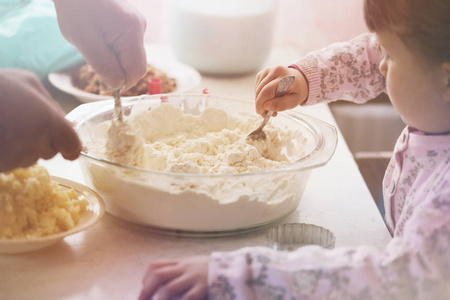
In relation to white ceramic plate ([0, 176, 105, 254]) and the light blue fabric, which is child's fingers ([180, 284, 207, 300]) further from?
the light blue fabric

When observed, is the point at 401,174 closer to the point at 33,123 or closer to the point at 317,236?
the point at 317,236

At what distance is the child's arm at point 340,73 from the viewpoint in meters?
1.04

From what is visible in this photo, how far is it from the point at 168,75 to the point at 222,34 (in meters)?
0.16

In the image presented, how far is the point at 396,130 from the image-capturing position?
181cm

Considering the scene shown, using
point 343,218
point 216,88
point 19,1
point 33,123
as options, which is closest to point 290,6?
point 216,88

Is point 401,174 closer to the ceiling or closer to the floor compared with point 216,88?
closer to the ceiling

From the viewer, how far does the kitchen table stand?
696 mm

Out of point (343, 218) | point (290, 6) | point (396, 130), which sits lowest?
point (396, 130)

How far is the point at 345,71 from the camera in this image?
1.06 m

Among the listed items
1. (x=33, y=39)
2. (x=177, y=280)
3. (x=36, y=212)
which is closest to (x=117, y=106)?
(x=36, y=212)

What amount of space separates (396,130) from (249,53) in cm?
57

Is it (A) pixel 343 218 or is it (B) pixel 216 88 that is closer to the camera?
(A) pixel 343 218

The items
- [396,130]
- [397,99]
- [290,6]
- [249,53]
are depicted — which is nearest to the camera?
[397,99]

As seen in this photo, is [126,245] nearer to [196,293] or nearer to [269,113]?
[196,293]
